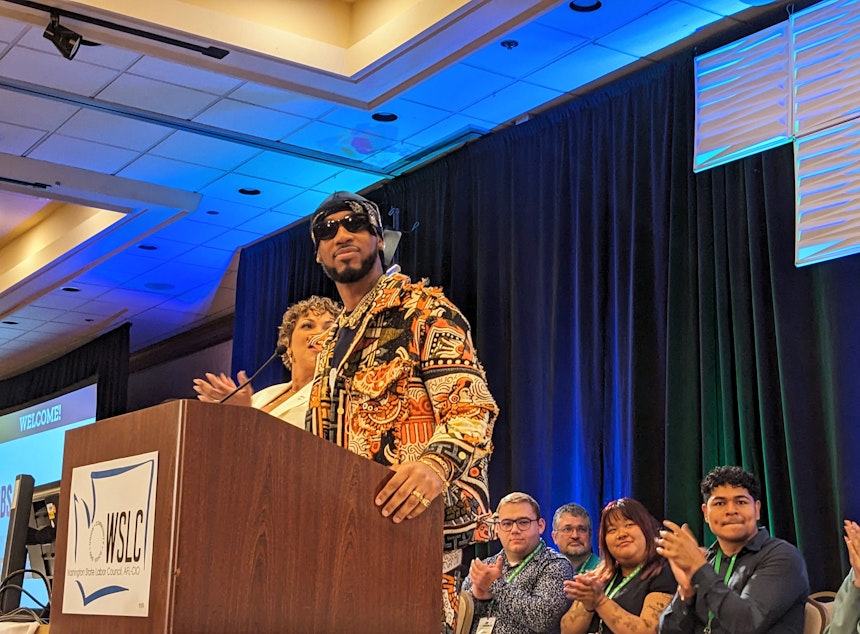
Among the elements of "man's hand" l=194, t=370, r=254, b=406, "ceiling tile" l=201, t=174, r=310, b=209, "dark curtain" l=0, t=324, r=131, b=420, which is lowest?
"man's hand" l=194, t=370, r=254, b=406

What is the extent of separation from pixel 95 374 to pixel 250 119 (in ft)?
18.0

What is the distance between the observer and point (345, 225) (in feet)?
6.75

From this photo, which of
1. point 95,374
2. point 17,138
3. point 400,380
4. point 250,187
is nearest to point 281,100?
point 250,187

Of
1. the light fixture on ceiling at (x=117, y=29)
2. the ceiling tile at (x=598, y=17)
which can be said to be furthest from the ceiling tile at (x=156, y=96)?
the ceiling tile at (x=598, y=17)

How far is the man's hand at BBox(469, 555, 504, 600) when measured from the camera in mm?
4545

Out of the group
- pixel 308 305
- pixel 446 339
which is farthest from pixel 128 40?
pixel 446 339

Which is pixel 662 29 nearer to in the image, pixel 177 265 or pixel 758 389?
pixel 758 389

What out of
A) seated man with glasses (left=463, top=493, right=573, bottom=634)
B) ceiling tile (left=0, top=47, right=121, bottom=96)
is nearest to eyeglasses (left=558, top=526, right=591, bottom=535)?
seated man with glasses (left=463, top=493, right=573, bottom=634)

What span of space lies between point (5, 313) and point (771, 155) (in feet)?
23.8

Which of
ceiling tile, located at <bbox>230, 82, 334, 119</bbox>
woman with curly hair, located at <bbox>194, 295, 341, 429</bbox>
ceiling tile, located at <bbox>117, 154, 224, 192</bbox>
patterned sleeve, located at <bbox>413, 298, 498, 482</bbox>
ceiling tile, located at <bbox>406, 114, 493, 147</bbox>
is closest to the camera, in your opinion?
patterned sleeve, located at <bbox>413, 298, 498, 482</bbox>

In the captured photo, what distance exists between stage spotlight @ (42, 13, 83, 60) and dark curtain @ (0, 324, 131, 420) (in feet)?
17.3

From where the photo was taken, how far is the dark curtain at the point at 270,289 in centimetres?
779

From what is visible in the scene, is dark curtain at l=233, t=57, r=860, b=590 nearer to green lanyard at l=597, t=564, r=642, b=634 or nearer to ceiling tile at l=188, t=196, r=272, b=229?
green lanyard at l=597, t=564, r=642, b=634

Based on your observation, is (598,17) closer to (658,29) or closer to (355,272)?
(658,29)
